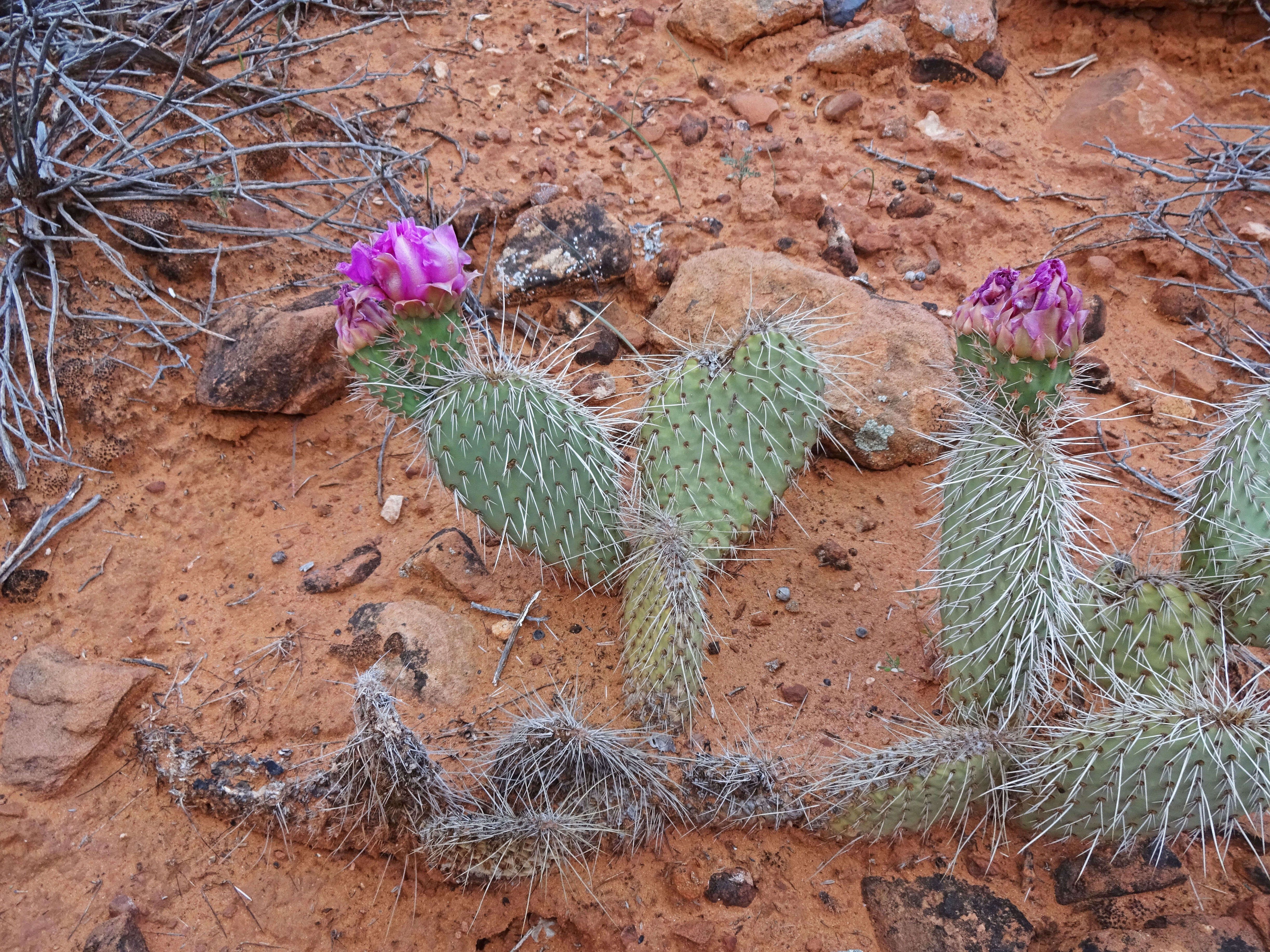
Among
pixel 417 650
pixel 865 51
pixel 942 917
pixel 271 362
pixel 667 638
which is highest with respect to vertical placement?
pixel 865 51

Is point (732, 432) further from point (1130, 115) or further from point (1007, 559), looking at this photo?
point (1130, 115)

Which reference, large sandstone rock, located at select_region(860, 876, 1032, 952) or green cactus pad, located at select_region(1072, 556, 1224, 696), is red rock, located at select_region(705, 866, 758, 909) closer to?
large sandstone rock, located at select_region(860, 876, 1032, 952)

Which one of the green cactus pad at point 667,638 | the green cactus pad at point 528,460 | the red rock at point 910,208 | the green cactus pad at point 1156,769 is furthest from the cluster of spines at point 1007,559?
the red rock at point 910,208

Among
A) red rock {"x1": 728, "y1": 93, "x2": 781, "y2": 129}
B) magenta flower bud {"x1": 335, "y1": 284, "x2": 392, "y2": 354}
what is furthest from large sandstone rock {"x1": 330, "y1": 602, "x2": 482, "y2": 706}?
red rock {"x1": 728, "y1": 93, "x2": 781, "y2": 129}

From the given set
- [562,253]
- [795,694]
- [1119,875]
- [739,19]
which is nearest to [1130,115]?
[739,19]

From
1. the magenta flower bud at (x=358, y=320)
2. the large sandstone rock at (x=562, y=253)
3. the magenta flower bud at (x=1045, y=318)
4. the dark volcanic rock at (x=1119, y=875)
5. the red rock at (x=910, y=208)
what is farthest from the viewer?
the red rock at (x=910, y=208)

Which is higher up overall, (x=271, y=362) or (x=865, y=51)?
(x=865, y=51)

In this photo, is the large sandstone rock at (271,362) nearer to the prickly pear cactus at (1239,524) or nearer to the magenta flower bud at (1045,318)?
the magenta flower bud at (1045,318)
